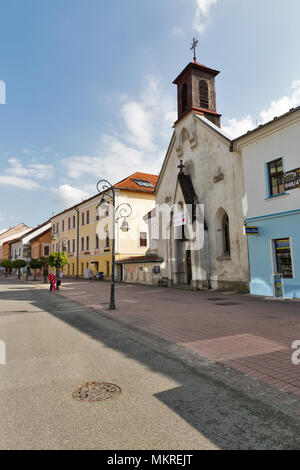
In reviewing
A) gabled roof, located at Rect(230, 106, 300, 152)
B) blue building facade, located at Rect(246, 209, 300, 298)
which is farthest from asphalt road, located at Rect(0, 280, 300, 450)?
gabled roof, located at Rect(230, 106, 300, 152)

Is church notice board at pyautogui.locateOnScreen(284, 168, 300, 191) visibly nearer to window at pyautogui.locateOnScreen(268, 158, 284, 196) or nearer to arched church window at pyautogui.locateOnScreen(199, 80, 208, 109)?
window at pyautogui.locateOnScreen(268, 158, 284, 196)

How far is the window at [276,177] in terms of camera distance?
15.3 metres

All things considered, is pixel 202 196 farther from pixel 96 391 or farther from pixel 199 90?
pixel 96 391

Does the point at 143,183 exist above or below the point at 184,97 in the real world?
below

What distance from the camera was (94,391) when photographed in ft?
13.9

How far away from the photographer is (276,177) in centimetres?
1557

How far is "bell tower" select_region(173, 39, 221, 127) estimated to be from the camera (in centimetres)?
2405

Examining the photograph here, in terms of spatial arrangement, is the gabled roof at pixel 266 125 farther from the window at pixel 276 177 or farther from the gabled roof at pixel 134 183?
the gabled roof at pixel 134 183

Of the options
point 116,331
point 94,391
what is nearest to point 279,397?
point 94,391

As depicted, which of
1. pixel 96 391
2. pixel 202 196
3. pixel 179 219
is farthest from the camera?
pixel 179 219

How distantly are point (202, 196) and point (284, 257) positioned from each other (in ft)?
27.6

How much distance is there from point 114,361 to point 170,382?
4.82 ft

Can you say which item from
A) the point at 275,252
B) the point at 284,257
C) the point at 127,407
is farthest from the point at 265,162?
the point at 127,407
